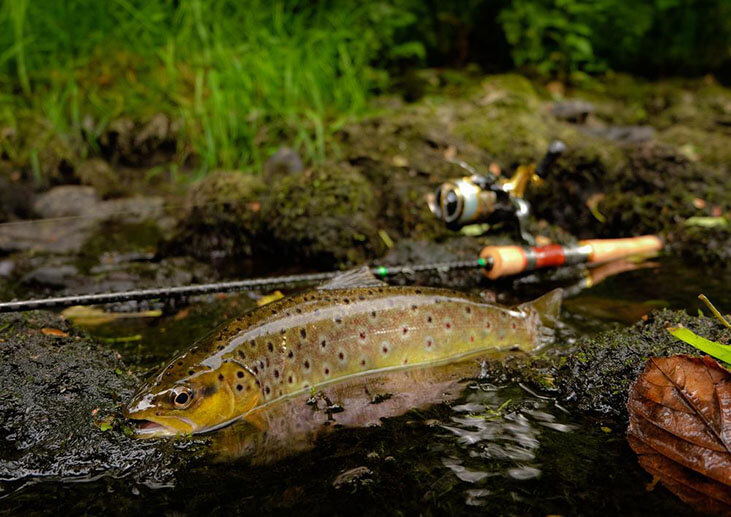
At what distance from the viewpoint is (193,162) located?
784 cm

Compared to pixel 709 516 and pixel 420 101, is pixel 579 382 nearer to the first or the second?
pixel 709 516

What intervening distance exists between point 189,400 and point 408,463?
906 millimetres

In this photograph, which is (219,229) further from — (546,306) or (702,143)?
(702,143)

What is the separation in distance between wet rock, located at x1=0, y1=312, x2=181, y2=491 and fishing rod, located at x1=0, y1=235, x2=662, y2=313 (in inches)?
8.9

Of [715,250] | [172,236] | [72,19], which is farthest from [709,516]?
[72,19]

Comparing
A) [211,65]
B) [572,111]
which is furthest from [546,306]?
[572,111]

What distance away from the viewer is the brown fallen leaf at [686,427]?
2.12m

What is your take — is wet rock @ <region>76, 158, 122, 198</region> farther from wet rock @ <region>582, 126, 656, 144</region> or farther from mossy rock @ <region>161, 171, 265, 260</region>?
wet rock @ <region>582, 126, 656, 144</region>

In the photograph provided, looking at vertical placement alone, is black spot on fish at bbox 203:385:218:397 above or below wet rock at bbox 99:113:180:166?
below

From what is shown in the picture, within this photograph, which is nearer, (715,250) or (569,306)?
(569,306)

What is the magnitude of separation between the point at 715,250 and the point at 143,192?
6116mm

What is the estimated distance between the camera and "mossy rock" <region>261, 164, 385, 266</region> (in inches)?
201

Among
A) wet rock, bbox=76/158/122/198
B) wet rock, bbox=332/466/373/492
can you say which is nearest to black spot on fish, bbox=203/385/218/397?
wet rock, bbox=332/466/373/492

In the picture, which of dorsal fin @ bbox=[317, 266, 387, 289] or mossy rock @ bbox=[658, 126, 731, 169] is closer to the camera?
dorsal fin @ bbox=[317, 266, 387, 289]
